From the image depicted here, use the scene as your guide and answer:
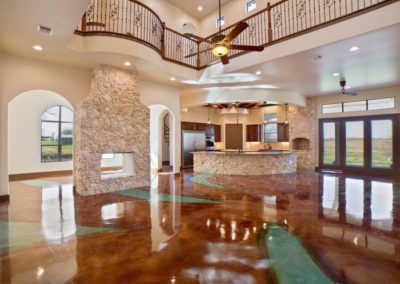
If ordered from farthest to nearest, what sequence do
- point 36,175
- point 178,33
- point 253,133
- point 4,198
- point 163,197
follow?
point 253,133, point 36,175, point 178,33, point 163,197, point 4,198

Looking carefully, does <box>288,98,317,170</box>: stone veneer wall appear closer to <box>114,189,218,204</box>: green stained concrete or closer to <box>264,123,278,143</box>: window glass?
<box>264,123,278,143</box>: window glass

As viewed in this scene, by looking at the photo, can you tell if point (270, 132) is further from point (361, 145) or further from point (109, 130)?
point (109, 130)

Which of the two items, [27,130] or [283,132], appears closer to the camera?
[27,130]

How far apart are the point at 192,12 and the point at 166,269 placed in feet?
33.8

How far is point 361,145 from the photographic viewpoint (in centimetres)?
986

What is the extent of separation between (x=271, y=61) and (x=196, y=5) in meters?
5.25

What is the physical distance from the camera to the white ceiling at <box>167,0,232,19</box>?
934cm

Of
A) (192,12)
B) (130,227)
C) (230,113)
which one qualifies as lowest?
(130,227)

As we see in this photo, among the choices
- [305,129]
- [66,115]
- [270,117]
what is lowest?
[305,129]

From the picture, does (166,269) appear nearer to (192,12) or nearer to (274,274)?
(274,274)

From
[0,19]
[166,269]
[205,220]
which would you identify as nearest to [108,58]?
[0,19]

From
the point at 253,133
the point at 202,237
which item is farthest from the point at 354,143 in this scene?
the point at 202,237

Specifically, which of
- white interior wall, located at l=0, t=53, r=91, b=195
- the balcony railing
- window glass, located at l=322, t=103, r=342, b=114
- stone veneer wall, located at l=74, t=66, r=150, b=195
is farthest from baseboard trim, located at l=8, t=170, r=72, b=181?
window glass, located at l=322, t=103, r=342, b=114

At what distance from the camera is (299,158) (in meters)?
11.5
